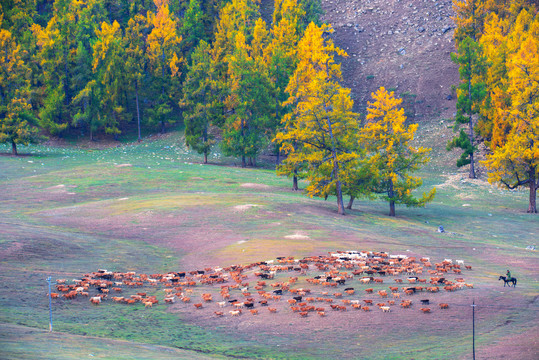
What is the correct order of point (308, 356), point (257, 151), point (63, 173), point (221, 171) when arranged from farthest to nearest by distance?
point (257, 151), point (221, 171), point (63, 173), point (308, 356)

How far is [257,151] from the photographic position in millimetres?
84625

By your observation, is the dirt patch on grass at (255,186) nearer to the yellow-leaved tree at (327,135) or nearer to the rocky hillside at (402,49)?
the yellow-leaved tree at (327,135)

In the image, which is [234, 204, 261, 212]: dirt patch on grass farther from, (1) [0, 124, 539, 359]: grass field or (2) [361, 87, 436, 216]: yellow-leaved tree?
(2) [361, 87, 436, 216]: yellow-leaved tree

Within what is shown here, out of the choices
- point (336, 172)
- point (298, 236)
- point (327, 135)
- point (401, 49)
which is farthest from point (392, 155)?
point (401, 49)

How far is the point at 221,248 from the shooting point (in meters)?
37.3

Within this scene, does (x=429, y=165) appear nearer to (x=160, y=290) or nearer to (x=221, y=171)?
(x=221, y=171)

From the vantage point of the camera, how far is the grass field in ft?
68.6

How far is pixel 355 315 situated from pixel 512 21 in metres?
89.7

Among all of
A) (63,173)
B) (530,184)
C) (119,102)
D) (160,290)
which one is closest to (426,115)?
(530,184)

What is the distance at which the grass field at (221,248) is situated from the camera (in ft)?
68.6

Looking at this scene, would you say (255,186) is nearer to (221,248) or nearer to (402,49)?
(221,248)

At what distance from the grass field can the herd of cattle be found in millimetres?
906

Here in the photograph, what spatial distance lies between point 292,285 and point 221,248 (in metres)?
9.74

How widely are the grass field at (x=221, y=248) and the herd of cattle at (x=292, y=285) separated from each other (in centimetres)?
91
